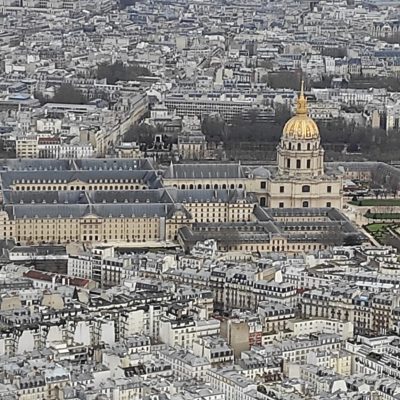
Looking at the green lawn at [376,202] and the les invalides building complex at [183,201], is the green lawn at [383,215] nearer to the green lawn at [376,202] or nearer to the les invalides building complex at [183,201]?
the green lawn at [376,202]

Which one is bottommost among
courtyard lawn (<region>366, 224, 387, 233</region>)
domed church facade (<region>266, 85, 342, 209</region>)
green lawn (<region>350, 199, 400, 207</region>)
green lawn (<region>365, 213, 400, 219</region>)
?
courtyard lawn (<region>366, 224, 387, 233</region>)

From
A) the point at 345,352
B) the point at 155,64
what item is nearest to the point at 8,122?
the point at 155,64

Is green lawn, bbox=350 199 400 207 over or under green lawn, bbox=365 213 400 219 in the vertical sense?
over

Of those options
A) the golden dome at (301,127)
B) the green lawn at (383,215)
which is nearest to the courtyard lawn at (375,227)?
the green lawn at (383,215)

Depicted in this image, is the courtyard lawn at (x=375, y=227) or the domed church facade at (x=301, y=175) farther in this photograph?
the domed church facade at (x=301, y=175)

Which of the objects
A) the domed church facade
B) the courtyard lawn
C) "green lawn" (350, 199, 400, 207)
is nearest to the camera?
the courtyard lawn

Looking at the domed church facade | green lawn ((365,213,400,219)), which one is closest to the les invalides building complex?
the domed church facade

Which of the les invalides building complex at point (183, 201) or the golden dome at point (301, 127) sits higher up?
the golden dome at point (301, 127)

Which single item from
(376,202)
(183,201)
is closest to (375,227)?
(376,202)

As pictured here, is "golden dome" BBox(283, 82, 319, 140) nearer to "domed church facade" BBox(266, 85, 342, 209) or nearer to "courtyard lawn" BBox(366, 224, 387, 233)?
"domed church facade" BBox(266, 85, 342, 209)
